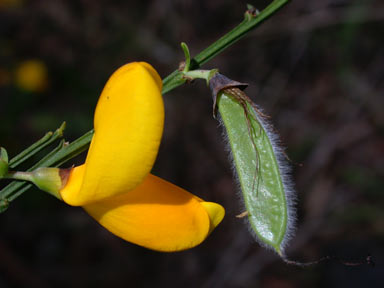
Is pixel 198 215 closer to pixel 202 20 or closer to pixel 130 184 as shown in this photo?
pixel 130 184

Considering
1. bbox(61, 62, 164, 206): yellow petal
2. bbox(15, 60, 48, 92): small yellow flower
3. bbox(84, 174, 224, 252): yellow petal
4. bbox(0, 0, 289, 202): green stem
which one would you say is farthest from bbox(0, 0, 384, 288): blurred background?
bbox(61, 62, 164, 206): yellow petal

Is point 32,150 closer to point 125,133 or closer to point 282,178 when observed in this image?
point 125,133

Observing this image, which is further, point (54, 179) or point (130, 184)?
point (54, 179)

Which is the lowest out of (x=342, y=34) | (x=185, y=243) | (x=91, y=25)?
(x=342, y=34)

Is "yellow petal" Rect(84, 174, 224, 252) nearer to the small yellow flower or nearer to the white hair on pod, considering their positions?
the white hair on pod

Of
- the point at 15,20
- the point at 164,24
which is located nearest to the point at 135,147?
A: the point at 164,24

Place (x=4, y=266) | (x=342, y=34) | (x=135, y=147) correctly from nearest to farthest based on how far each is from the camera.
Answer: (x=135, y=147) < (x=4, y=266) < (x=342, y=34)
